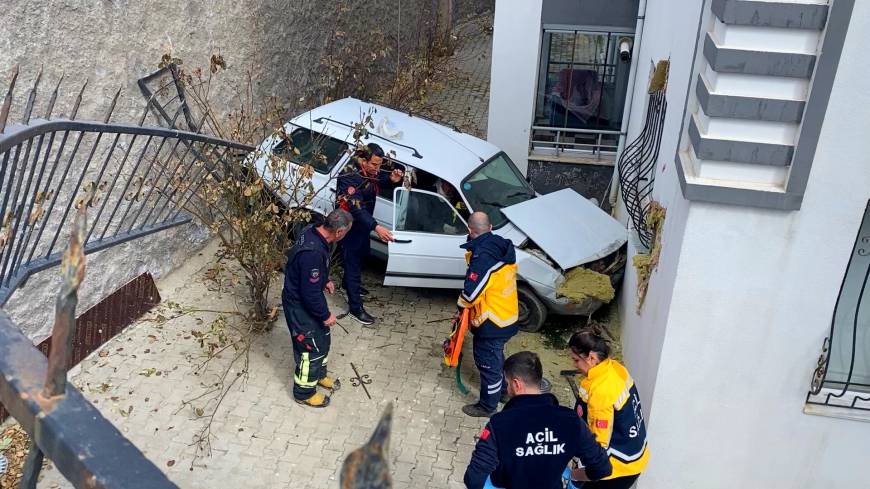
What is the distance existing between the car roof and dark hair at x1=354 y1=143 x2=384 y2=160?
0.21m

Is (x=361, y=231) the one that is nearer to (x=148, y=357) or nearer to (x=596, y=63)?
(x=148, y=357)

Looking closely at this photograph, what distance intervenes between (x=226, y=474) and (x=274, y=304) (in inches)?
94.2

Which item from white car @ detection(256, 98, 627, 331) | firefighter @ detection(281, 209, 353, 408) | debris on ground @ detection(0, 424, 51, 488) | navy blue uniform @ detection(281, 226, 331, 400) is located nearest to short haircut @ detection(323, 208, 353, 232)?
firefighter @ detection(281, 209, 353, 408)

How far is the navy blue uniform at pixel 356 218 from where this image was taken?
278 inches

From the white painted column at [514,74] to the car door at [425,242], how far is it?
9.51 feet

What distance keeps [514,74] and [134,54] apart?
4.77m

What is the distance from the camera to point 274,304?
7.62 meters

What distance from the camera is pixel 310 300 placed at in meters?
5.76

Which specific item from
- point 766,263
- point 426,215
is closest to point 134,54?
point 426,215

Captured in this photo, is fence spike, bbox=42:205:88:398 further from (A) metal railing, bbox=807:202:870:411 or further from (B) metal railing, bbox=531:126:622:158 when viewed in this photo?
(B) metal railing, bbox=531:126:622:158

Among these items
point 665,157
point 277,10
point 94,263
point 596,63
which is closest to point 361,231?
point 94,263

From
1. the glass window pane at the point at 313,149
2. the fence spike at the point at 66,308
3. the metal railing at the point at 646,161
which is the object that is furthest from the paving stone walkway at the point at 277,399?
the fence spike at the point at 66,308

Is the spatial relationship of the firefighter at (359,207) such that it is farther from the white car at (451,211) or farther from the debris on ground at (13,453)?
the debris on ground at (13,453)

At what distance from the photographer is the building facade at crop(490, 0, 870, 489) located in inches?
159
